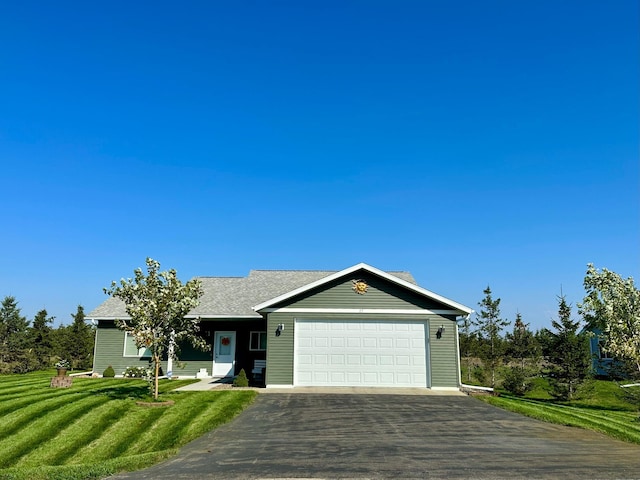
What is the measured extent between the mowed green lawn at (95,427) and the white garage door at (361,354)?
323 cm

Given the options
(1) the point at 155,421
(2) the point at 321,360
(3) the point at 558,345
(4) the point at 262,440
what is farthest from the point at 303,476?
(3) the point at 558,345

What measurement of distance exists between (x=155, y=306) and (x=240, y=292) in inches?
473

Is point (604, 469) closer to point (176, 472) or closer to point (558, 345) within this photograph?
point (176, 472)

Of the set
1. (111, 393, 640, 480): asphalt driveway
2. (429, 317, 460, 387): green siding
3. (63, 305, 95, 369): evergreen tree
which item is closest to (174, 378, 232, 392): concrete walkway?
(111, 393, 640, 480): asphalt driveway

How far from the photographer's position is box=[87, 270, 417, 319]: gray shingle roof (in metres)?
22.9

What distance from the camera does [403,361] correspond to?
1825cm

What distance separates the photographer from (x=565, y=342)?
23.0 m

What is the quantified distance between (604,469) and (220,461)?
273 inches

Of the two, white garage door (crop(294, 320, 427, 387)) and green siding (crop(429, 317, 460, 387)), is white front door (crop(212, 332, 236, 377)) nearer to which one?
white garage door (crop(294, 320, 427, 387))

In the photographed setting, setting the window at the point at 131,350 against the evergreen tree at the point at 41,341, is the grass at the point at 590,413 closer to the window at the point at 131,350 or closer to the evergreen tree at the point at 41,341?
the window at the point at 131,350

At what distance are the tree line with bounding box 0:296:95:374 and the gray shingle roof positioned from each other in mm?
6036

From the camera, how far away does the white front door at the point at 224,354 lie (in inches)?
886

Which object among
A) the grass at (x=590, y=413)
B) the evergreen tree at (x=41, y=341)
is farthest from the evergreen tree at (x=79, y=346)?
the grass at (x=590, y=413)

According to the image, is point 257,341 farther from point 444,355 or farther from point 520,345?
point 520,345
